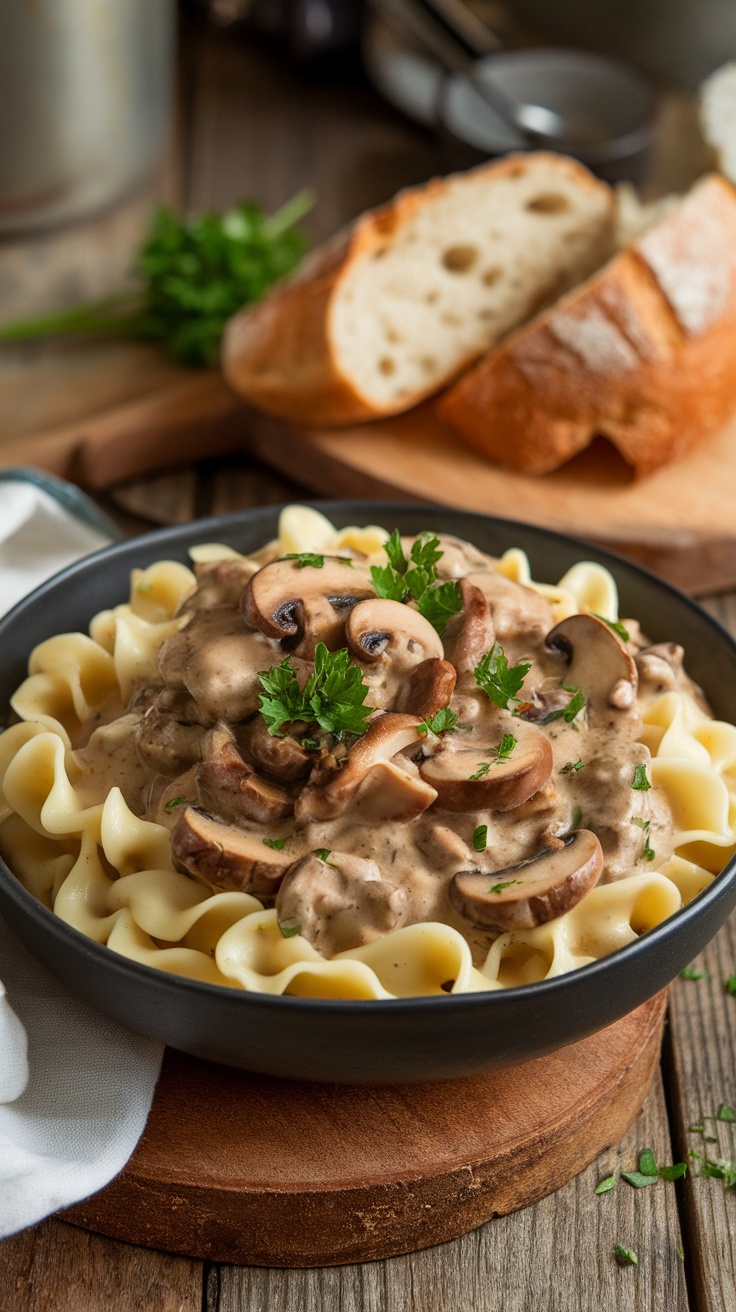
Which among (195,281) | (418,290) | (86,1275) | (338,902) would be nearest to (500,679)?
(338,902)

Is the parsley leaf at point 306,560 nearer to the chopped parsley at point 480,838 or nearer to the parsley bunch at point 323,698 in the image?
the parsley bunch at point 323,698

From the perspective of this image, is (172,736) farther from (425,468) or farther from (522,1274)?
(425,468)

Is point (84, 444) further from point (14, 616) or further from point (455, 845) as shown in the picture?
point (455, 845)

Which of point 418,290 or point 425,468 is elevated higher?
point 418,290

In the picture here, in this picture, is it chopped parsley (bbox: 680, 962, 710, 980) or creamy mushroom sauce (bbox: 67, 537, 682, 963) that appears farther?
chopped parsley (bbox: 680, 962, 710, 980)

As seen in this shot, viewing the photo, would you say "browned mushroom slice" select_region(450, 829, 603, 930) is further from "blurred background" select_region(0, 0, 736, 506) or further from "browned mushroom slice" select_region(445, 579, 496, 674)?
"blurred background" select_region(0, 0, 736, 506)

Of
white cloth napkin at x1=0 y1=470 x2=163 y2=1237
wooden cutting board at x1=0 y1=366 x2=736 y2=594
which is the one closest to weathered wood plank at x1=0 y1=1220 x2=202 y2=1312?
white cloth napkin at x1=0 y1=470 x2=163 y2=1237
